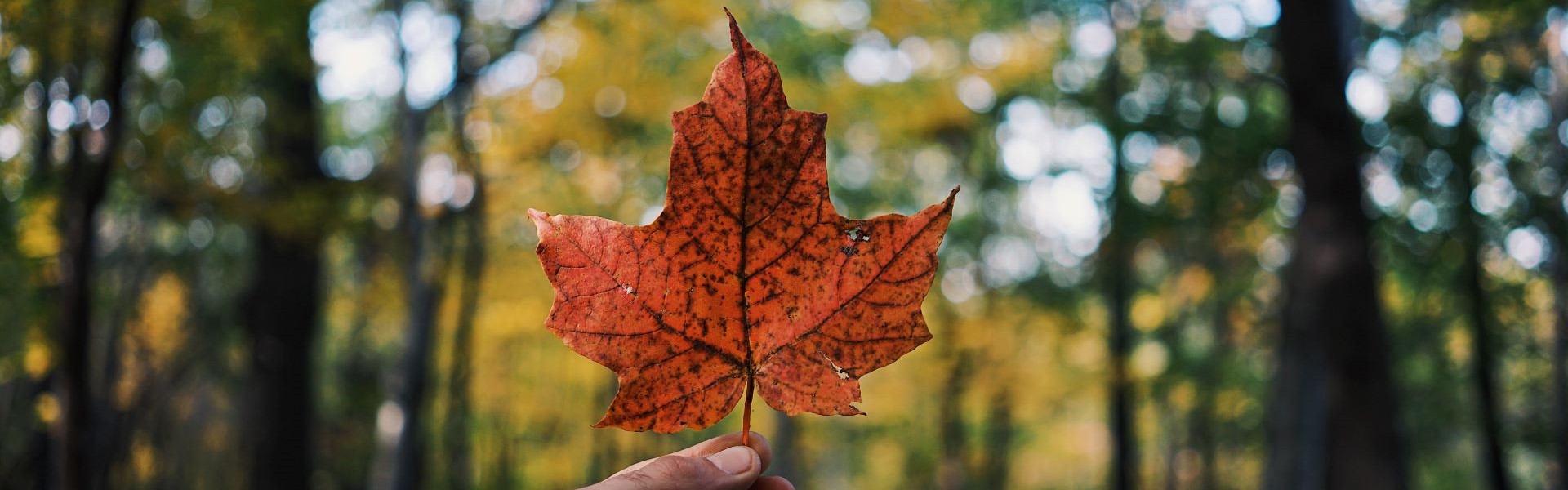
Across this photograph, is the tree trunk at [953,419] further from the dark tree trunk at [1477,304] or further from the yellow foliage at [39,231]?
the yellow foliage at [39,231]

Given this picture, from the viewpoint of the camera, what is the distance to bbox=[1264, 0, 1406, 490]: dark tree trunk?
5.78 m

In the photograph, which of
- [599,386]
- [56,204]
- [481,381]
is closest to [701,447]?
[56,204]

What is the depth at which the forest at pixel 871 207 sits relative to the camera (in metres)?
5.75

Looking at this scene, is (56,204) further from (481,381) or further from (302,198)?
(481,381)

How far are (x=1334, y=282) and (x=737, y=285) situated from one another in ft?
20.0

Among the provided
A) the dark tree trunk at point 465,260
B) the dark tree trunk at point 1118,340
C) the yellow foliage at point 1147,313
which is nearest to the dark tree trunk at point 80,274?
the dark tree trunk at point 465,260

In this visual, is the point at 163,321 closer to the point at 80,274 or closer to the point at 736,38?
the point at 80,274

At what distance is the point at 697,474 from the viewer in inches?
44.2

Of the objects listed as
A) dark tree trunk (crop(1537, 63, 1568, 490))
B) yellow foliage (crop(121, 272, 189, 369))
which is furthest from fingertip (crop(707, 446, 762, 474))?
yellow foliage (crop(121, 272, 189, 369))

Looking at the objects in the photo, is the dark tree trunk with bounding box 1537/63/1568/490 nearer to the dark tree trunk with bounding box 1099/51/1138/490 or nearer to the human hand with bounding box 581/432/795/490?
the dark tree trunk with bounding box 1099/51/1138/490

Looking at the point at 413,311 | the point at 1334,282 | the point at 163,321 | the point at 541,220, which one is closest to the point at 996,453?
the point at 1334,282

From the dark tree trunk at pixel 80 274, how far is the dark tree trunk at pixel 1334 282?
6808 mm

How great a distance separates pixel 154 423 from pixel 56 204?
15.4m

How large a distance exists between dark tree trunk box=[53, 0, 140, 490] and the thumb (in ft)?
13.3
